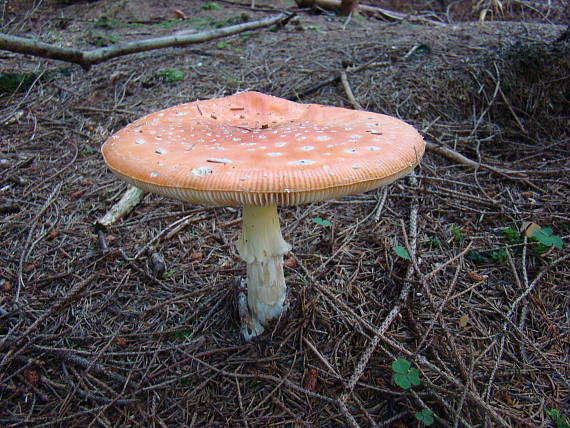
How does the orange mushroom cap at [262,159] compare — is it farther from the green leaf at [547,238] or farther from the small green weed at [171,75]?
the small green weed at [171,75]

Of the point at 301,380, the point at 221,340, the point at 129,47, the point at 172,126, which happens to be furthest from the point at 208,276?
the point at 129,47

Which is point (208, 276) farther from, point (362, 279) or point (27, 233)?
point (27, 233)

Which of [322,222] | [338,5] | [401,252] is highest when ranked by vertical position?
[338,5]

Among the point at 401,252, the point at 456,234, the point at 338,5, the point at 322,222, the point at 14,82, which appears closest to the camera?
the point at 401,252

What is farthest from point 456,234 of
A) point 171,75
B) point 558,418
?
point 171,75

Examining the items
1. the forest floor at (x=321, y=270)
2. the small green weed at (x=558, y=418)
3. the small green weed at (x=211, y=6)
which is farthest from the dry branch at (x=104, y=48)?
the small green weed at (x=558, y=418)

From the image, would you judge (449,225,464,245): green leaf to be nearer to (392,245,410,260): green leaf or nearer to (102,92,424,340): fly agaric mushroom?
(392,245,410,260): green leaf

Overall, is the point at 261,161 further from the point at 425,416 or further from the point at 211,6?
the point at 211,6

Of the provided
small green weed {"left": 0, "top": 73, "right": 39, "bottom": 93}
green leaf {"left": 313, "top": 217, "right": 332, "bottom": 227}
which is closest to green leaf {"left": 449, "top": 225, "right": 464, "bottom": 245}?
green leaf {"left": 313, "top": 217, "right": 332, "bottom": 227}
